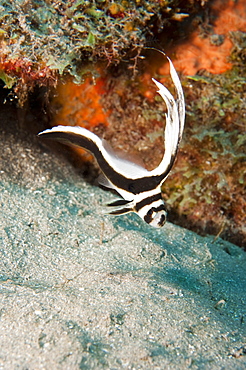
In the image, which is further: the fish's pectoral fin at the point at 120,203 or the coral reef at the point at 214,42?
the coral reef at the point at 214,42

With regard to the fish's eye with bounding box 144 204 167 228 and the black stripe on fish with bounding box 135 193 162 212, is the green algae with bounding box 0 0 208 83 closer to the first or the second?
the black stripe on fish with bounding box 135 193 162 212

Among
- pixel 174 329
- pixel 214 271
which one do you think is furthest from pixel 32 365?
pixel 214 271

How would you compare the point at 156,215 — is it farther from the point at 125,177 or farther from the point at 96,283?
the point at 96,283

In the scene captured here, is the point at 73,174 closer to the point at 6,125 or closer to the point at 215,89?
the point at 6,125

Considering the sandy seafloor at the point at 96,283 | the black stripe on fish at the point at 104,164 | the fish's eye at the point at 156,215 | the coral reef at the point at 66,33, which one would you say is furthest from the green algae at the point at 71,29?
the fish's eye at the point at 156,215

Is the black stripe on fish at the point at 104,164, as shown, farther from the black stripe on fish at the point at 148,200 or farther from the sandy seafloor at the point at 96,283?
the sandy seafloor at the point at 96,283

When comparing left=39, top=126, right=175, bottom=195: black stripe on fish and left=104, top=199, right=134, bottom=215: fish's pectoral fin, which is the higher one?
left=39, top=126, right=175, bottom=195: black stripe on fish

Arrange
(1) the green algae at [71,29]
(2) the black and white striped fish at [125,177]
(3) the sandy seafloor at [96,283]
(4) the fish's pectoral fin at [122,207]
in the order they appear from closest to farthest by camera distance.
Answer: (3) the sandy seafloor at [96,283]
(2) the black and white striped fish at [125,177]
(4) the fish's pectoral fin at [122,207]
(1) the green algae at [71,29]

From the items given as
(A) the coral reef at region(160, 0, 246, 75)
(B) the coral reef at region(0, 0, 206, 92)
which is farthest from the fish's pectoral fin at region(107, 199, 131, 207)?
(A) the coral reef at region(160, 0, 246, 75)
